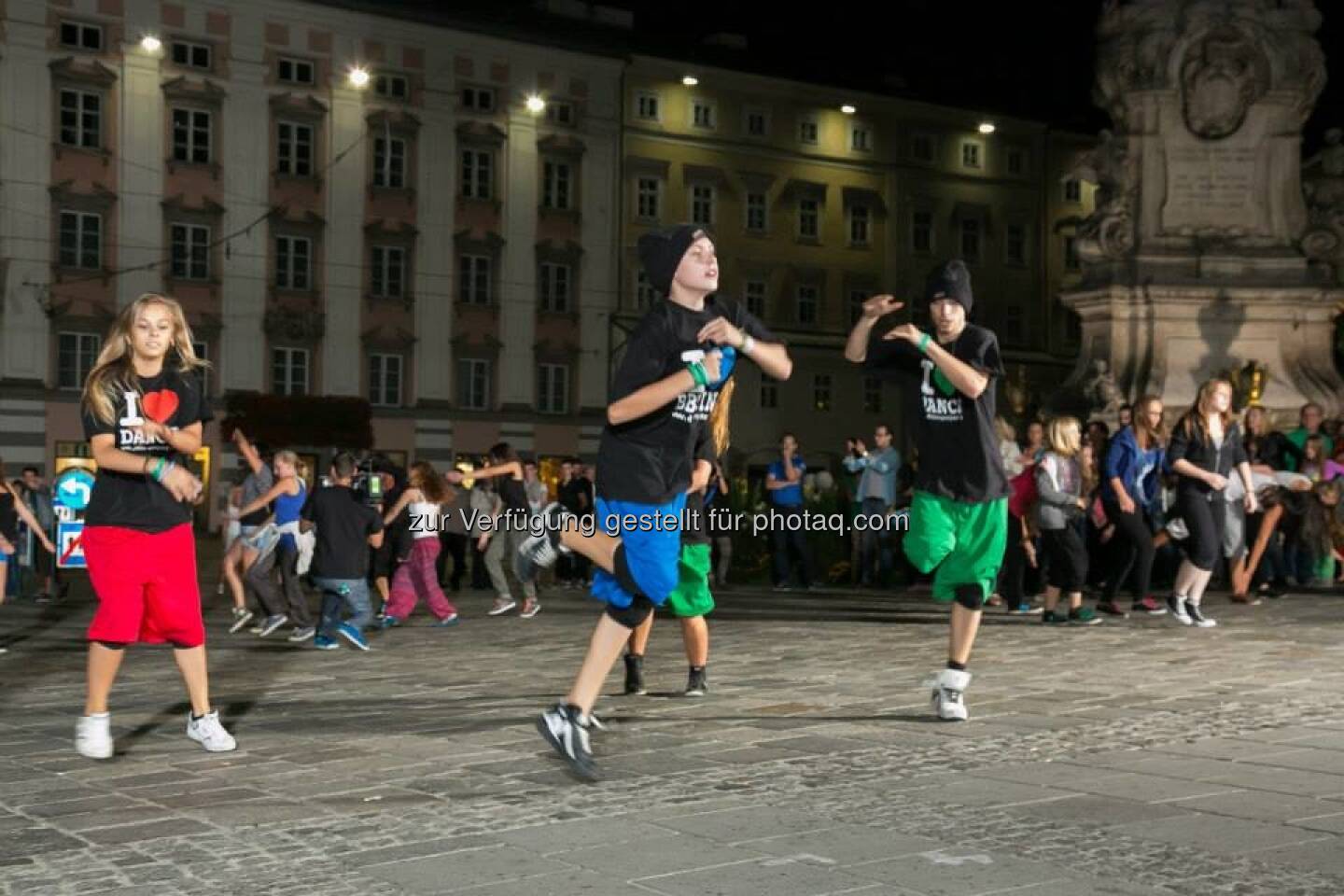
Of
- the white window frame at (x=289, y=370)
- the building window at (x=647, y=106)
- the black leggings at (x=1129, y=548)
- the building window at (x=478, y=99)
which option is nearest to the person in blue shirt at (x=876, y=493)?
the black leggings at (x=1129, y=548)

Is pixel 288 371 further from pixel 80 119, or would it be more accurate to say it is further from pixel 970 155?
pixel 970 155

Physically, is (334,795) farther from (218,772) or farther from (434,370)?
(434,370)

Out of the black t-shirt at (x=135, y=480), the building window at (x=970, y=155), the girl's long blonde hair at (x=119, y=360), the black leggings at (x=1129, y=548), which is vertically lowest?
the black leggings at (x=1129, y=548)

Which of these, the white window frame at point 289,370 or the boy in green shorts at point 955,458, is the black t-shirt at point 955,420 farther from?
the white window frame at point 289,370

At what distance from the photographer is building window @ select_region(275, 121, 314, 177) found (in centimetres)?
5950

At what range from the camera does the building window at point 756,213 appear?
236 ft

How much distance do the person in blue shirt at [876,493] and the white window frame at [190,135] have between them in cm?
3810

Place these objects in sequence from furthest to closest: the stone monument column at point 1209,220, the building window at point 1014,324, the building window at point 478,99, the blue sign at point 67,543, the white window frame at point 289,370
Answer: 1. the building window at point 1014,324
2. the building window at point 478,99
3. the white window frame at point 289,370
4. the stone monument column at point 1209,220
5. the blue sign at point 67,543

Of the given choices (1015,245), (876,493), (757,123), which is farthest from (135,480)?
(1015,245)

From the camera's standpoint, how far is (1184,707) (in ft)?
32.8

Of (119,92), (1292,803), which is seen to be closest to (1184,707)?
(1292,803)

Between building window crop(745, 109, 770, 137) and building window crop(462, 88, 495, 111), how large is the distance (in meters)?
→ 11.5

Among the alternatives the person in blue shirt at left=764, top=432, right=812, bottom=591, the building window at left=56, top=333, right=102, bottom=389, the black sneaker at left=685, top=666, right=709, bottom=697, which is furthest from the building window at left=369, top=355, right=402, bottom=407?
the black sneaker at left=685, top=666, right=709, bottom=697

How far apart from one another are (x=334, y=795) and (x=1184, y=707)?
14.9ft
